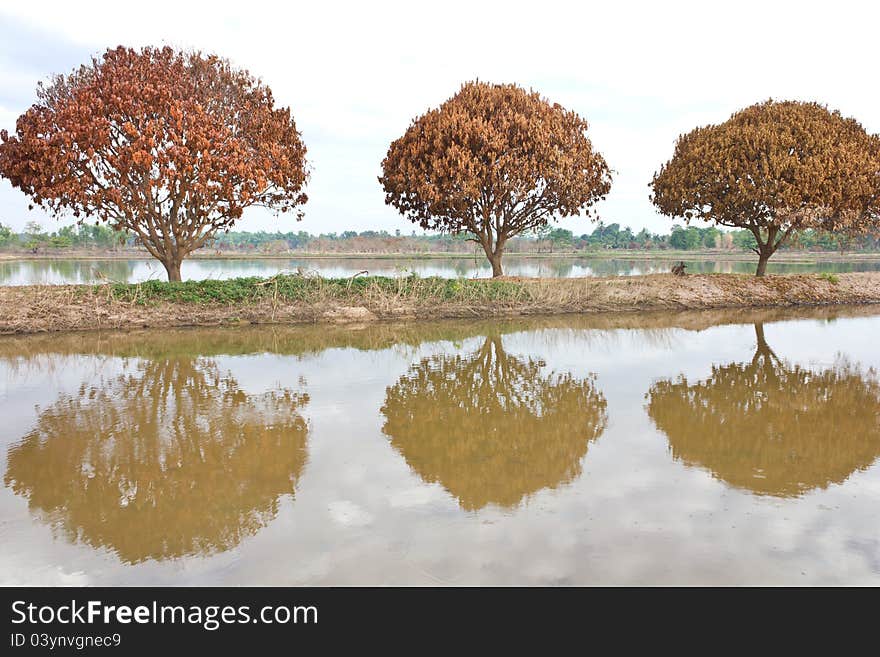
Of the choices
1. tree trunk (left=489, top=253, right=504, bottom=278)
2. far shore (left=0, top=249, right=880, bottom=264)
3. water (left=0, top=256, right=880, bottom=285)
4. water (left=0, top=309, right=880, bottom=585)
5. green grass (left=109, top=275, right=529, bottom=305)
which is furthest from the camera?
far shore (left=0, top=249, right=880, bottom=264)

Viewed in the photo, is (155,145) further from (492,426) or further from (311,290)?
(492,426)

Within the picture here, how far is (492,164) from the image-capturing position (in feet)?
71.4

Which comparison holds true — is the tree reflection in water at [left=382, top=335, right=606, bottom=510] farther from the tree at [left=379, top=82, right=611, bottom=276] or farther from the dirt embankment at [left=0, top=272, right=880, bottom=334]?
the tree at [left=379, top=82, right=611, bottom=276]

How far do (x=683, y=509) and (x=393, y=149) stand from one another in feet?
67.9

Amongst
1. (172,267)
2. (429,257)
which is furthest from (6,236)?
(172,267)

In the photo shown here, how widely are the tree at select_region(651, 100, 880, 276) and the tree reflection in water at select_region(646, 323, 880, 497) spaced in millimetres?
14959

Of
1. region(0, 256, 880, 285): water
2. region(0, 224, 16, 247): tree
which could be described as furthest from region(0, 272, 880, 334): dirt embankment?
region(0, 224, 16, 247): tree

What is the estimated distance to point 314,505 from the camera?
5676 millimetres

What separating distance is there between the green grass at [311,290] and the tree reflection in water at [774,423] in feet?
30.9

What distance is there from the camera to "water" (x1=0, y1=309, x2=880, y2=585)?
15.3 ft

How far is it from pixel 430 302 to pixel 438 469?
13358 millimetres

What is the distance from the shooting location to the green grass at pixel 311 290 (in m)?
17.6
